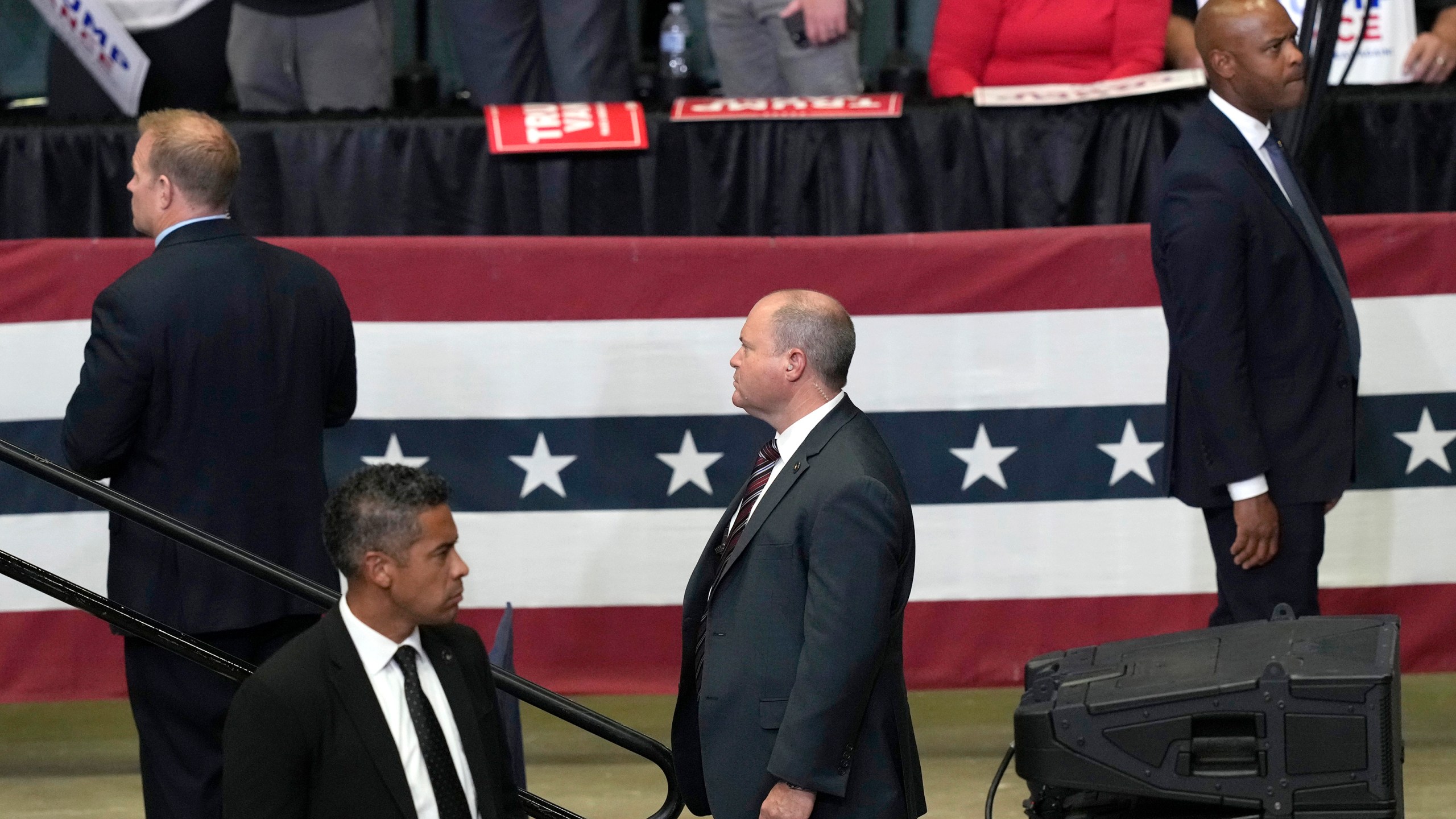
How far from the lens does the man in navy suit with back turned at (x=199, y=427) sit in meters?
3.53

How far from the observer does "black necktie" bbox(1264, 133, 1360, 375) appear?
12.5 feet

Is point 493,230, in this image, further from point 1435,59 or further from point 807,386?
point 1435,59

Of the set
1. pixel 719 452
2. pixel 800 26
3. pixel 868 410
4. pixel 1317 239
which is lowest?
pixel 719 452

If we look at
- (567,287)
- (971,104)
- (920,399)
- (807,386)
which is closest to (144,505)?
(807,386)

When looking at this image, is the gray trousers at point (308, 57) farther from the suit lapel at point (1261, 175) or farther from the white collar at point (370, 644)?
the white collar at point (370, 644)

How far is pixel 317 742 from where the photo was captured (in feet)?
7.42

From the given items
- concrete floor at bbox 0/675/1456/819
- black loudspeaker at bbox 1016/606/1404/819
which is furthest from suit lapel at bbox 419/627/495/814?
concrete floor at bbox 0/675/1456/819

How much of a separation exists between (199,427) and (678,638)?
1586 millimetres

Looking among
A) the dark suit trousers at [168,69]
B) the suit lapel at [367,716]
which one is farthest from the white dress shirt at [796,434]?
the dark suit trousers at [168,69]

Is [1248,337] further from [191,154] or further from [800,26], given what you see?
[800,26]

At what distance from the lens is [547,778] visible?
472 cm

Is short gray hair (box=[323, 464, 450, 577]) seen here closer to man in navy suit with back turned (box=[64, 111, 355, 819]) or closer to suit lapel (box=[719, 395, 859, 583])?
suit lapel (box=[719, 395, 859, 583])

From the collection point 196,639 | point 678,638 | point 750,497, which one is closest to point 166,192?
point 196,639

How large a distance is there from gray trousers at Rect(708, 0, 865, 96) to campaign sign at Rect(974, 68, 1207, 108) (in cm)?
88
